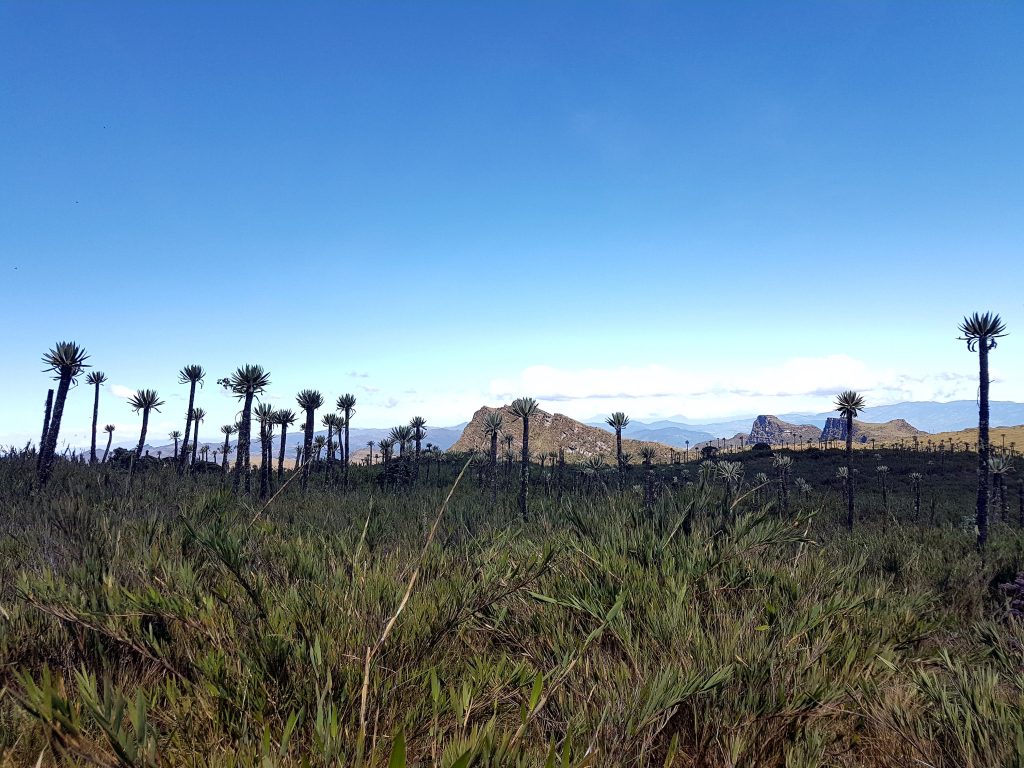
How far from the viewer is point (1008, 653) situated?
4.54 meters

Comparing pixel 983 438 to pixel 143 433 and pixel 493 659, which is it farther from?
pixel 143 433

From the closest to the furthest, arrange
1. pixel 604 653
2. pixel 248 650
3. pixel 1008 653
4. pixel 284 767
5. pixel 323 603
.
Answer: pixel 284 767 → pixel 248 650 → pixel 323 603 → pixel 604 653 → pixel 1008 653

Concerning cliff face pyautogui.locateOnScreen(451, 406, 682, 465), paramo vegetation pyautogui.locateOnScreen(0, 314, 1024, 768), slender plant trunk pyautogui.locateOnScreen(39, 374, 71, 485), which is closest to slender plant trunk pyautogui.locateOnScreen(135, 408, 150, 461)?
slender plant trunk pyautogui.locateOnScreen(39, 374, 71, 485)

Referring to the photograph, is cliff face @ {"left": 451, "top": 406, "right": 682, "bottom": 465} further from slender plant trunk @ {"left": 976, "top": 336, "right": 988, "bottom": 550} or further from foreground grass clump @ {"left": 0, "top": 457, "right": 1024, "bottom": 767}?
foreground grass clump @ {"left": 0, "top": 457, "right": 1024, "bottom": 767}

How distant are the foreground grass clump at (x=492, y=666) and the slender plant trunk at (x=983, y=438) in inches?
768

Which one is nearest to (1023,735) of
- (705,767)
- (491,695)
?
(705,767)

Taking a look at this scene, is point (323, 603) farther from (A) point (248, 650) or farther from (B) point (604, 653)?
(B) point (604, 653)

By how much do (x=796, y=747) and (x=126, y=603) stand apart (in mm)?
3915

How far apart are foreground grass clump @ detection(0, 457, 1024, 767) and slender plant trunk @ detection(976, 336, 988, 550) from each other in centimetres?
1951

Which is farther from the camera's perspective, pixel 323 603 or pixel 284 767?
pixel 323 603

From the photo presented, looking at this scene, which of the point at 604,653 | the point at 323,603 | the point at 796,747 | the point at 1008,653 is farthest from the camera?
the point at 1008,653

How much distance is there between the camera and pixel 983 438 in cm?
2300

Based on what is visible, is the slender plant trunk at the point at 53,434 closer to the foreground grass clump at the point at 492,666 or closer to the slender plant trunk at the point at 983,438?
the foreground grass clump at the point at 492,666

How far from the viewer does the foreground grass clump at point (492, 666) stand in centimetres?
224
